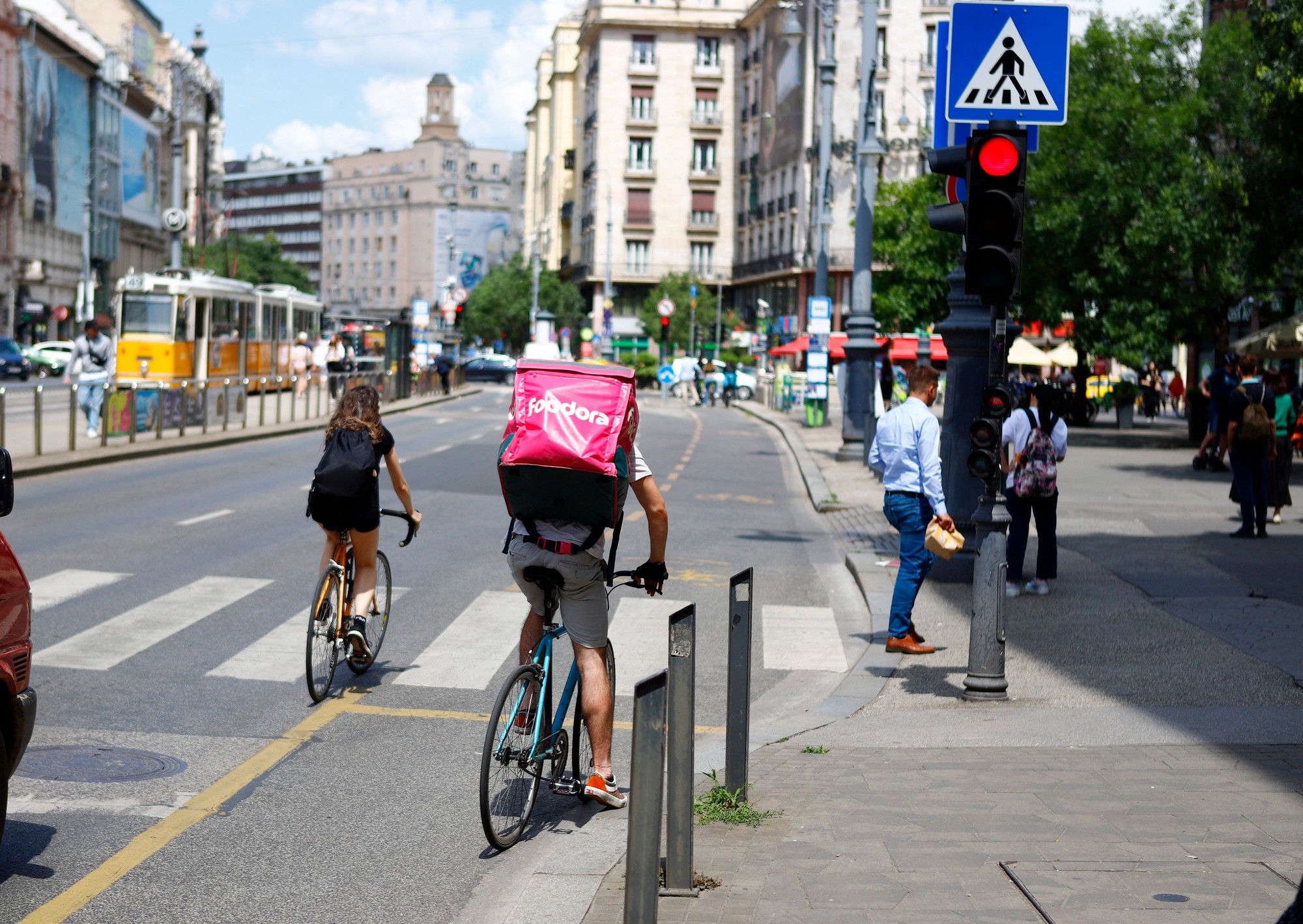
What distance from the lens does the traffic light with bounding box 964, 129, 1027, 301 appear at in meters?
8.03

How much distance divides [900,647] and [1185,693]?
1922mm

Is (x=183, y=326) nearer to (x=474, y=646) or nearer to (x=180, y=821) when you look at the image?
(x=474, y=646)

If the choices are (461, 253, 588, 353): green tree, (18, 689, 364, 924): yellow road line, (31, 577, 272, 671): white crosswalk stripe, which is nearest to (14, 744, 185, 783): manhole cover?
(18, 689, 364, 924): yellow road line

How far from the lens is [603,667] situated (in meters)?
5.97

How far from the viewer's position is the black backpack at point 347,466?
8125 millimetres

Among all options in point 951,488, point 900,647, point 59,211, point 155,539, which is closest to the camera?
point 900,647

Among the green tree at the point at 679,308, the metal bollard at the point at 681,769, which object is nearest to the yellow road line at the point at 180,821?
the metal bollard at the point at 681,769

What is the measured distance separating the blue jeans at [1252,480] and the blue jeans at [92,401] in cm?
1681

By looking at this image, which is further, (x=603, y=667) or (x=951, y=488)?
(x=951, y=488)

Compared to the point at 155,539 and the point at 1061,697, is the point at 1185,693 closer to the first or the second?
the point at 1061,697

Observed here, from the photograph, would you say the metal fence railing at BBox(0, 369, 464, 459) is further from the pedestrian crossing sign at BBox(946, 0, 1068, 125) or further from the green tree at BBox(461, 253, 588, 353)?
the green tree at BBox(461, 253, 588, 353)

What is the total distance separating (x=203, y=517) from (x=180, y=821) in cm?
1042

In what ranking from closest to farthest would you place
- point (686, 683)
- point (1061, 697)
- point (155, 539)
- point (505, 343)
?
point (686, 683), point (1061, 697), point (155, 539), point (505, 343)

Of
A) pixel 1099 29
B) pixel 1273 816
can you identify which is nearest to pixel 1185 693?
pixel 1273 816
